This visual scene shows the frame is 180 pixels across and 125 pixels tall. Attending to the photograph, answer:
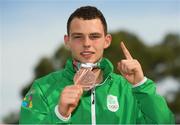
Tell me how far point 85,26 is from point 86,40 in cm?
12

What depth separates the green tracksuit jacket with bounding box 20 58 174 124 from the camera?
11.8 ft

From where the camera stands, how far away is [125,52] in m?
3.70

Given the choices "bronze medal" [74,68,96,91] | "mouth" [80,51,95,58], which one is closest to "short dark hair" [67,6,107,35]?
"mouth" [80,51,95,58]

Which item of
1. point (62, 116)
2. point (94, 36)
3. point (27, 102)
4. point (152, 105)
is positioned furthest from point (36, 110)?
point (152, 105)

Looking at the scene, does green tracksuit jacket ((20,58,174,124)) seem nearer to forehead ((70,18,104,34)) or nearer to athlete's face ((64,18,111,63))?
athlete's face ((64,18,111,63))

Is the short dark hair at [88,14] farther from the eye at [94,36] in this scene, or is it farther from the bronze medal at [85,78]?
the bronze medal at [85,78]

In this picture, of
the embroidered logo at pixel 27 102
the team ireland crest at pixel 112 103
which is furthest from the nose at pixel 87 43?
the embroidered logo at pixel 27 102

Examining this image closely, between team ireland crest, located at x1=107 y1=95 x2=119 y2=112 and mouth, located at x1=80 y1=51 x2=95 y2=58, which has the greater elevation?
mouth, located at x1=80 y1=51 x2=95 y2=58

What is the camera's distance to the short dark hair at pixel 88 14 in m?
3.83

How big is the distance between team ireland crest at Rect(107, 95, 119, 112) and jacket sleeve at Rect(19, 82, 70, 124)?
Answer: 0.44m

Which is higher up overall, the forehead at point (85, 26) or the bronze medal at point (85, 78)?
the forehead at point (85, 26)

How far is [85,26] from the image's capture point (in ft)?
12.3

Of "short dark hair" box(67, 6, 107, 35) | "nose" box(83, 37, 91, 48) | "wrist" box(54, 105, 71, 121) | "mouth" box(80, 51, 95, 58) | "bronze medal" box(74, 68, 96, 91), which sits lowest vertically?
"wrist" box(54, 105, 71, 121)

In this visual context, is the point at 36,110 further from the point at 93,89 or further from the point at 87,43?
the point at 87,43
